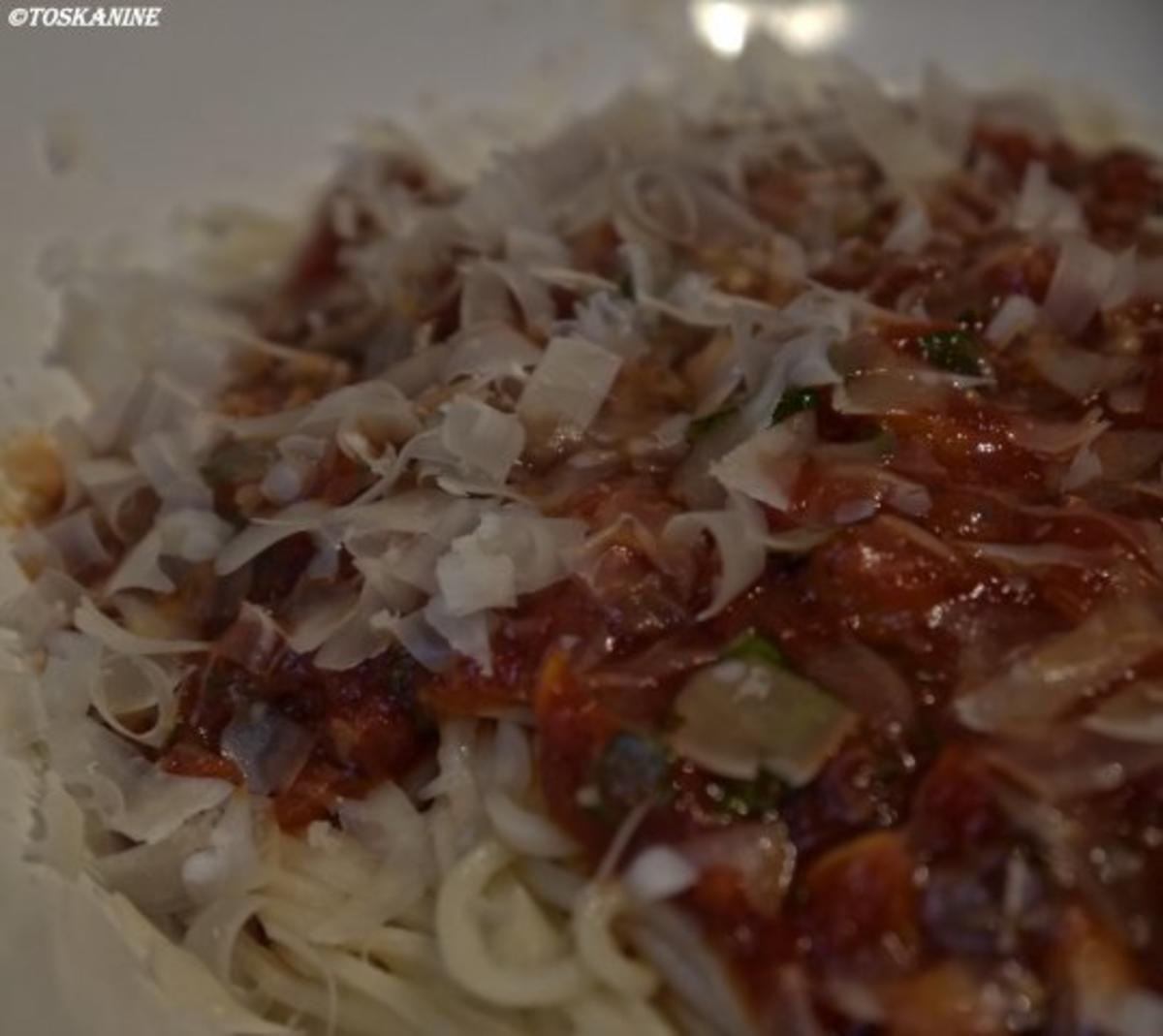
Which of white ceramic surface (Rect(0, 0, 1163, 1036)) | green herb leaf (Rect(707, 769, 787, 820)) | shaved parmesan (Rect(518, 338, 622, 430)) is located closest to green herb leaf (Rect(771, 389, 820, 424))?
shaved parmesan (Rect(518, 338, 622, 430))

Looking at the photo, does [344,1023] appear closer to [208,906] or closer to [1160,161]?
[208,906]

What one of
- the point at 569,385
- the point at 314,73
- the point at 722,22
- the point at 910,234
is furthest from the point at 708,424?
the point at 722,22

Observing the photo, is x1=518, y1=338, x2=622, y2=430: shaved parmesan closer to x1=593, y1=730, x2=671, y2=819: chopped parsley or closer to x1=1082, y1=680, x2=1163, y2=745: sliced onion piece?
x1=593, y1=730, x2=671, y2=819: chopped parsley

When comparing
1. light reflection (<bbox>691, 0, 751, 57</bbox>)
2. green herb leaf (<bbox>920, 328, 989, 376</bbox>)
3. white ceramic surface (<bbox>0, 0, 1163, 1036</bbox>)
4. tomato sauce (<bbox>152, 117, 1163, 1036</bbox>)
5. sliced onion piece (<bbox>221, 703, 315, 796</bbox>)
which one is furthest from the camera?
light reflection (<bbox>691, 0, 751, 57</bbox>)

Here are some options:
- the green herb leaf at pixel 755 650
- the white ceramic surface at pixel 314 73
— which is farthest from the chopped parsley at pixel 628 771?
the white ceramic surface at pixel 314 73

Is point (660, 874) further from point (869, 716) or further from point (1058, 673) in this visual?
point (1058, 673)
